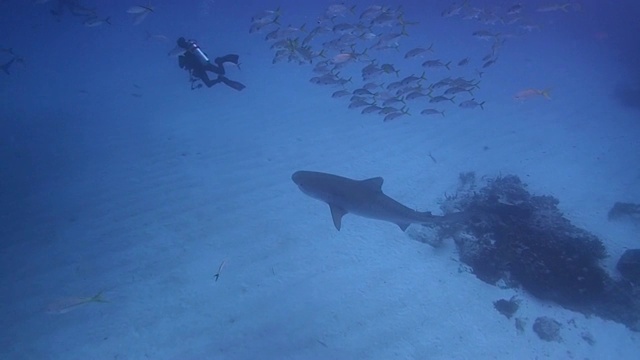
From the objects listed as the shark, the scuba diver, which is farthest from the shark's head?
the scuba diver

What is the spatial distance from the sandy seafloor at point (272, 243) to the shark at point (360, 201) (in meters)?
1.74

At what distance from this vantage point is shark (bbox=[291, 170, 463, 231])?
625 centimetres

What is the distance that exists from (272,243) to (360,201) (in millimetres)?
2701

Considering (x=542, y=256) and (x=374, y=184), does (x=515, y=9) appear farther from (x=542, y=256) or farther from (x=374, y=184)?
(x=374, y=184)

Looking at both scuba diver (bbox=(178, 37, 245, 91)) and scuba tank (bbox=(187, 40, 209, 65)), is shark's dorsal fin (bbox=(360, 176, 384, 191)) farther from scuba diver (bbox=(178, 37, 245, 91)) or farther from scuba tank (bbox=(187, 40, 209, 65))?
scuba tank (bbox=(187, 40, 209, 65))

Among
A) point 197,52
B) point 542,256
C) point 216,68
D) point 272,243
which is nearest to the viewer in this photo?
point 542,256

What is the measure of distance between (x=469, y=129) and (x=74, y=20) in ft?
123

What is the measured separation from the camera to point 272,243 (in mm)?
8031

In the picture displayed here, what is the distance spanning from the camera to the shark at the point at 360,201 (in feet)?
20.5

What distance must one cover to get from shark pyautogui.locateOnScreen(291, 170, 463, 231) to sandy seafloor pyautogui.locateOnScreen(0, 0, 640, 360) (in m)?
1.74

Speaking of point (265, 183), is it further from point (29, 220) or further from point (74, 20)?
point (74, 20)

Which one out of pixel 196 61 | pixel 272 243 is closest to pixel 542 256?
pixel 272 243

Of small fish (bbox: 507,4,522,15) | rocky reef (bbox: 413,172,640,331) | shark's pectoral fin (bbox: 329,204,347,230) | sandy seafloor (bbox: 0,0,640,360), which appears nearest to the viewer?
sandy seafloor (bbox: 0,0,640,360)

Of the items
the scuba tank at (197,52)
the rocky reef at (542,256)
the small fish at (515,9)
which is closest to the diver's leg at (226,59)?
the scuba tank at (197,52)
